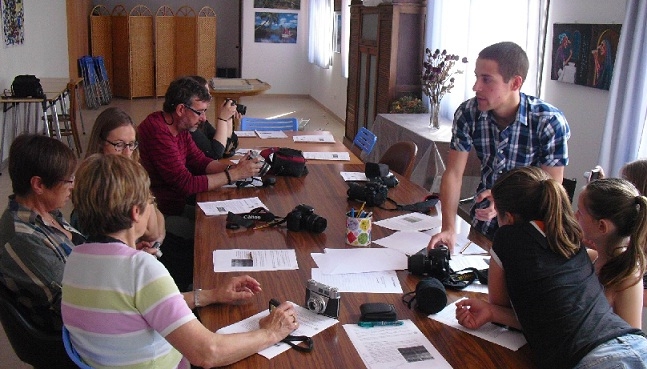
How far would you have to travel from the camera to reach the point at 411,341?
161cm

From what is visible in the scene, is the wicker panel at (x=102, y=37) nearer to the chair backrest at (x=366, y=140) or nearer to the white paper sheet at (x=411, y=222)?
the chair backrest at (x=366, y=140)

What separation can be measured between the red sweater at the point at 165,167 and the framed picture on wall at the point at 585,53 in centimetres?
239

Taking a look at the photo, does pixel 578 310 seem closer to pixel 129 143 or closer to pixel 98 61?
pixel 129 143

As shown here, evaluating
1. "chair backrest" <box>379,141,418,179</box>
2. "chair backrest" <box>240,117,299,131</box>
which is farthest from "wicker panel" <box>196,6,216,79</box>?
"chair backrest" <box>379,141,418,179</box>

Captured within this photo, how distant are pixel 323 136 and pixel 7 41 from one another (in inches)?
174

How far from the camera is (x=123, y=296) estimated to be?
140 cm

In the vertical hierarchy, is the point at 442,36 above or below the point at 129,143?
above

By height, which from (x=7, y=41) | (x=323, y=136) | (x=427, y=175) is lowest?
(x=427, y=175)

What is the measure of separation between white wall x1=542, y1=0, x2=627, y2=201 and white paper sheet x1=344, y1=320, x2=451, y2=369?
2458mm

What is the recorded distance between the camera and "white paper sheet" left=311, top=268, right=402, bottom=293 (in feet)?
6.34

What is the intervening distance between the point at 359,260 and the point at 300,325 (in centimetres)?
53

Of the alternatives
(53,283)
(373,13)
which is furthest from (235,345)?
(373,13)

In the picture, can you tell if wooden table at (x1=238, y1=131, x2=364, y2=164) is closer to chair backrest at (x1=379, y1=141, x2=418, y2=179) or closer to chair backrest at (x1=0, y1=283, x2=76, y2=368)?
chair backrest at (x1=379, y1=141, x2=418, y2=179)

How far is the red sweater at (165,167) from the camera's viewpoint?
3064 millimetres
